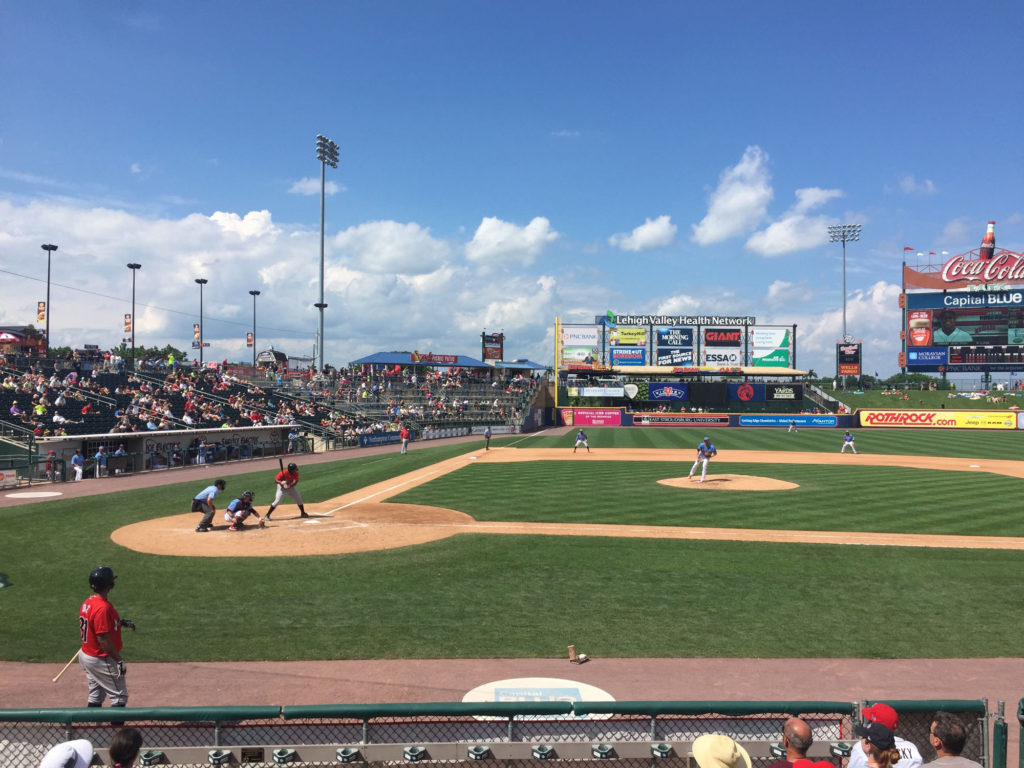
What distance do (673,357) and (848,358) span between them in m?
22.5

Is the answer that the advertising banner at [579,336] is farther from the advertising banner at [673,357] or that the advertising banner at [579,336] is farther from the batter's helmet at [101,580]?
the batter's helmet at [101,580]

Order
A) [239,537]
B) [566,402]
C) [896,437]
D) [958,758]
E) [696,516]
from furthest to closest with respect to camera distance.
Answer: [566,402] → [896,437] → [696,516] → [239,537] → [958,758]

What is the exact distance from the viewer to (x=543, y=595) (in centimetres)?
1098

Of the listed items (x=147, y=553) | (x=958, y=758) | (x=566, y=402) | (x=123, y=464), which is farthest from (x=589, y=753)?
(x=566, y=402)

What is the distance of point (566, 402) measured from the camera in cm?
7050

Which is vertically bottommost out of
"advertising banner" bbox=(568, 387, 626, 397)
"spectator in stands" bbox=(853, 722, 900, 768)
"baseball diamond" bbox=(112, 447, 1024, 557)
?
"baseball diamond" bbox=(112, 447, 1024, 557)

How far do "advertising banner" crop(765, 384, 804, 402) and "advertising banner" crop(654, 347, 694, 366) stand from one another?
8778mm

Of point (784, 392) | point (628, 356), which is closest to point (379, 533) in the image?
point (628, 356)

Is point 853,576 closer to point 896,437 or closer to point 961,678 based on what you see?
point 961,678

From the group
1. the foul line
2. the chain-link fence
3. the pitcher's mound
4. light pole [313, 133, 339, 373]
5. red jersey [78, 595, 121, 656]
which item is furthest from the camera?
light pole [313, 133, 339, 373]

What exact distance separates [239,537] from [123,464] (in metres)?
18.3

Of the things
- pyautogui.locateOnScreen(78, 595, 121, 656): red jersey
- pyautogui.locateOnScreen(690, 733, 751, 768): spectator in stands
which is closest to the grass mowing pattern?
pyautogui.locateOnScreen(78, 595, 121, 656): red jersey

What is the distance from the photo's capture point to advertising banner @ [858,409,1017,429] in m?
57.6

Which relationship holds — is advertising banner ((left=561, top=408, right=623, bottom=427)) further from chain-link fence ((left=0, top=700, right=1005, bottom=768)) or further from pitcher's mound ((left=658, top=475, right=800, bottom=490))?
chain-link fence ((left=0, top=700, right=1005, bottom=768))
